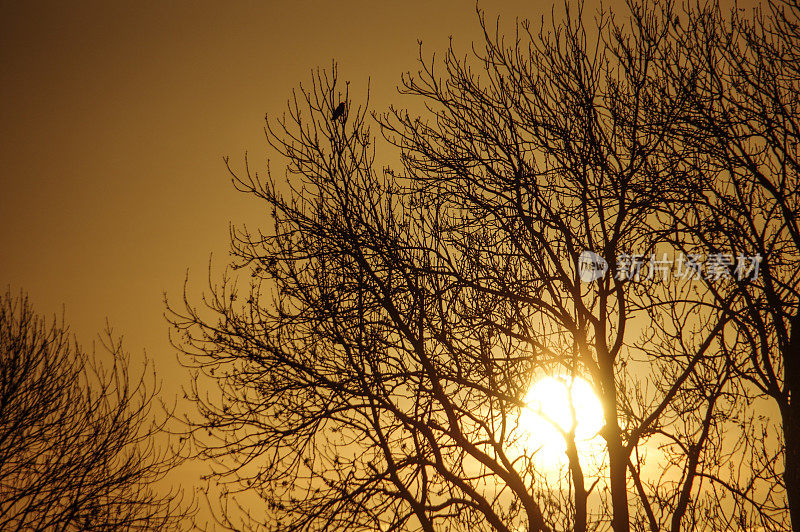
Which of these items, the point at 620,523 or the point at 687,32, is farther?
the point at 687,32

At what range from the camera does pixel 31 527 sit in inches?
418

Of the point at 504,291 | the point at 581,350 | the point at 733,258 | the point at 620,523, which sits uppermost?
the point at 733,258

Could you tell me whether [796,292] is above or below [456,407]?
above

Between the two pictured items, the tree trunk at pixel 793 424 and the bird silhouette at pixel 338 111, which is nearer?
the tree trunk at pixel 793 424

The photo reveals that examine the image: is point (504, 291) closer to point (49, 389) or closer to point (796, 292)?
point (796, 292)

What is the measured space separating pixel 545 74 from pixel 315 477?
480 centimetres

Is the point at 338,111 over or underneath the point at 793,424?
over

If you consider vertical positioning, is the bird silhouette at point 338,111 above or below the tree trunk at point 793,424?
above

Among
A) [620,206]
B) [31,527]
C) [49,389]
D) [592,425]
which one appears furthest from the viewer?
[49,389]

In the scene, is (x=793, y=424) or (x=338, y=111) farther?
(x=338, y=111)

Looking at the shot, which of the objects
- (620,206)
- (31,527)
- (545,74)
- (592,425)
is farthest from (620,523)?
Result: (31,527)

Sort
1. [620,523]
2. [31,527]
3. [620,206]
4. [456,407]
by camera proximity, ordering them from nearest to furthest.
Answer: [620,523] → [620,206] → [456,407] → [31,527]

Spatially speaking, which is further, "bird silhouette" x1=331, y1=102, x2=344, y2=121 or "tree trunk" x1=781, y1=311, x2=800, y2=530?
"bird silhouette" x1=331, y1=102, x2=344, y2=121

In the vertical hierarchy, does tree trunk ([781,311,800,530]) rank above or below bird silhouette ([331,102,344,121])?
below
